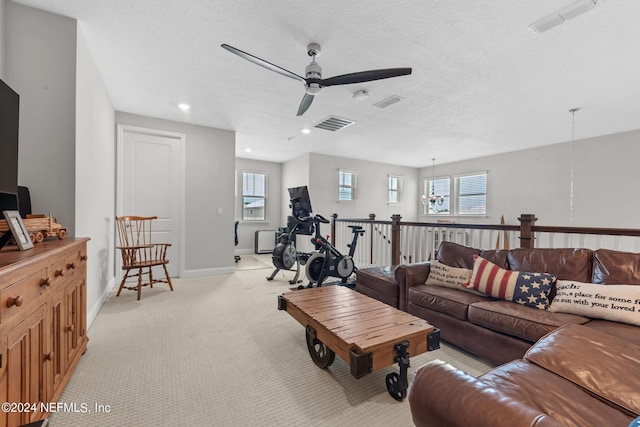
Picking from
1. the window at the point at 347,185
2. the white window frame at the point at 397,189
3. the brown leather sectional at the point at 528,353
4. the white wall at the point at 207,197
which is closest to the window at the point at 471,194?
the white window frame at the point at 397,189

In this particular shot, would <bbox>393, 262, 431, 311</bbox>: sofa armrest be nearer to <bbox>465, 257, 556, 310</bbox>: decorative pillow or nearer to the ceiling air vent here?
<bbox>465, 257, 556, 310</bbox>: decorative pillow

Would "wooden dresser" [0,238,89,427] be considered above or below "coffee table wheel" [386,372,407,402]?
above

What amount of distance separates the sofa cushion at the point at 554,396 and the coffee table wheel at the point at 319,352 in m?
1.04

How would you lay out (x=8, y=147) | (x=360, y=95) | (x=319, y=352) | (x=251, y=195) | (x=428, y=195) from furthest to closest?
(x=428, y=195), (x=251, y=195), (x=360, y=95), (x=319, y=352), (x=8, y=147)

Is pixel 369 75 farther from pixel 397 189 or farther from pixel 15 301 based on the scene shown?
pixel 397 189

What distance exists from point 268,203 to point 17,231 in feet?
21.5

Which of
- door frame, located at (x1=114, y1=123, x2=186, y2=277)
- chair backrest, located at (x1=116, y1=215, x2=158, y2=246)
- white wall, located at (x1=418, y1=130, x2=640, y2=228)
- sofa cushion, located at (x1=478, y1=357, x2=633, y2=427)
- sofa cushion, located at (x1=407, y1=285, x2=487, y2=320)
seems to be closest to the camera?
sofa cushion, located at (x1=478, y1=357, x2=633, y2=427)

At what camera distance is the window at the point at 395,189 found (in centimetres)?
835

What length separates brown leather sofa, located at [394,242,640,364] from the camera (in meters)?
1.80

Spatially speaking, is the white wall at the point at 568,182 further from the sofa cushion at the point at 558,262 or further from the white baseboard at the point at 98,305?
the white baseboard at the point at 98,305

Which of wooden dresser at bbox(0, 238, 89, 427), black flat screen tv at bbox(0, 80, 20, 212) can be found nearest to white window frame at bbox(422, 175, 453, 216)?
wooden dresser at bbox(0, 238, 89, 427)

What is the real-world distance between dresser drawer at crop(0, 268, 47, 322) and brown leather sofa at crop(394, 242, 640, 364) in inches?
104

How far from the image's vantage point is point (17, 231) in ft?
4.33

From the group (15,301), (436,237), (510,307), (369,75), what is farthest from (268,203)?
(15,301)
